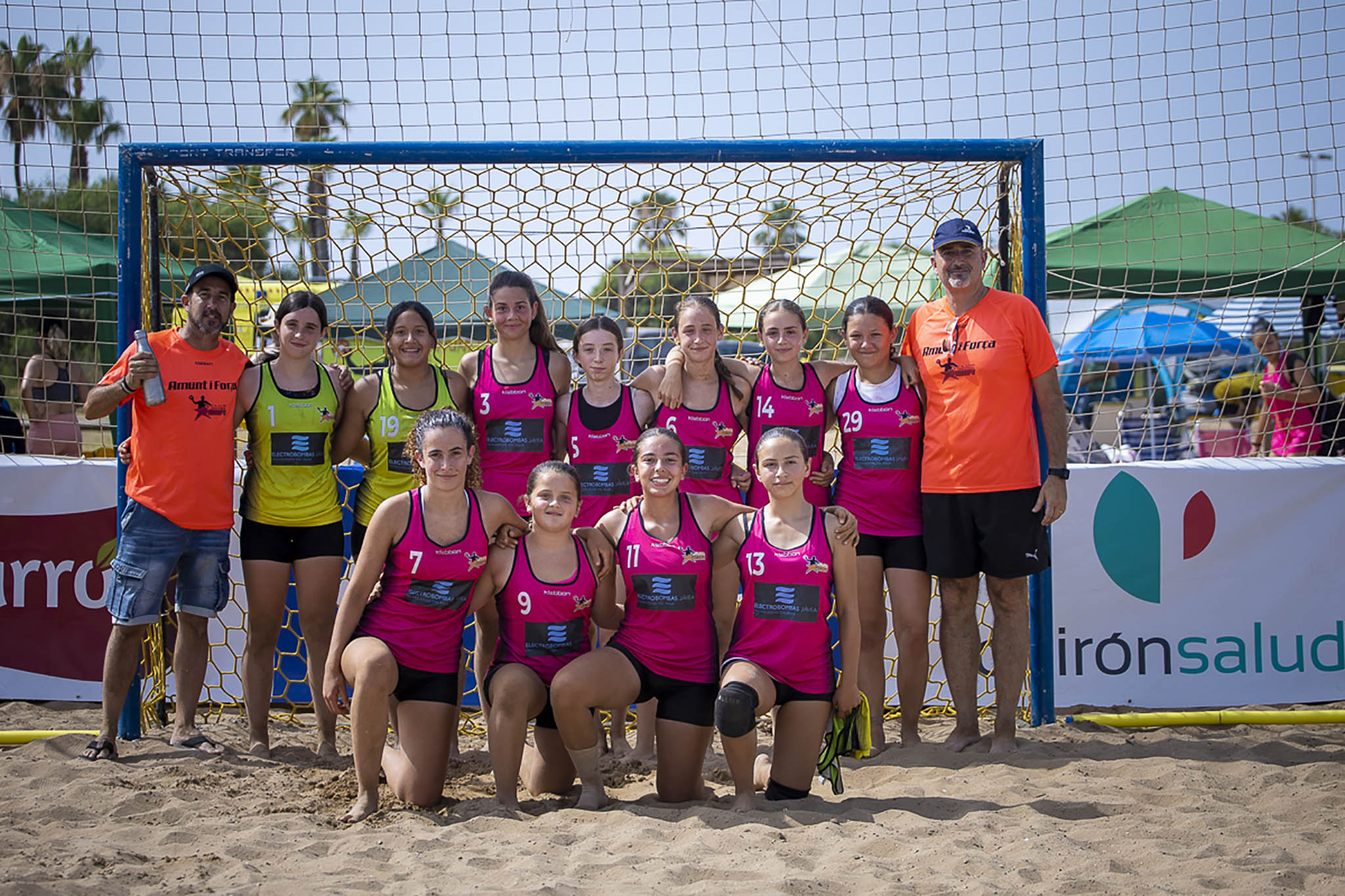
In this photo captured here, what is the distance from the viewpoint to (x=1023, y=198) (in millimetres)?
4602

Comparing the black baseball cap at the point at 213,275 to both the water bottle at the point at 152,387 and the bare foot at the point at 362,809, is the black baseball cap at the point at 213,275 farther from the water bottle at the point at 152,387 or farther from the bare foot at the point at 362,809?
the bare foot at the point at 362,809

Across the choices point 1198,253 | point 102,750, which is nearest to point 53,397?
point 102,750

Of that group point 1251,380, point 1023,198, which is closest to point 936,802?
point 1023,198

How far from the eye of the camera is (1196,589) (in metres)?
5.22

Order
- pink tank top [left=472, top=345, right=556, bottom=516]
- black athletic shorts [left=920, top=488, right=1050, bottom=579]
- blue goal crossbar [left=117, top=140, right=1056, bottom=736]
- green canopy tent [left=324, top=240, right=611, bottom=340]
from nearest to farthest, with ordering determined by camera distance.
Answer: black athletic shorts [left=920, top=488, right=1050, bottom=579]
pink tank top [left=472, top=345, right=556, bottom=516]
blue goal crossbar [left=117, top=140, right=1056, bottom=736]
green canopy tent [left=324, top=240, right=611, bottom=340]

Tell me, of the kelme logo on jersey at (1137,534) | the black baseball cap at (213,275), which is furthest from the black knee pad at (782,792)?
the black baseball cap at (213,275)

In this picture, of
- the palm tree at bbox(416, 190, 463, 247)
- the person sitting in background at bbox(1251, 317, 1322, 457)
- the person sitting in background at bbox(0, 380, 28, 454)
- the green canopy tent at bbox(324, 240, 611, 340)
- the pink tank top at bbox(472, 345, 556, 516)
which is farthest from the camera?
the person sitting in background at bbox(0, 380, 28, 454)

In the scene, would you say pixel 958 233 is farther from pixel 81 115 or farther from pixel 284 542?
pixel 81 115

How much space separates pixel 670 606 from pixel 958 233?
6.30ft

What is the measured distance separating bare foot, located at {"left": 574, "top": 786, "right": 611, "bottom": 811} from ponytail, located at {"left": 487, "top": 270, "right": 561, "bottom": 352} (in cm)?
184

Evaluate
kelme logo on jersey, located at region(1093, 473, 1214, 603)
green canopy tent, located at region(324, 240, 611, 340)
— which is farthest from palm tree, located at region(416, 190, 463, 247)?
kelme logo on jersey, located at region(1093, 473, 1214, 603)

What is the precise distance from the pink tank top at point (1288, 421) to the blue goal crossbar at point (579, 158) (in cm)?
262

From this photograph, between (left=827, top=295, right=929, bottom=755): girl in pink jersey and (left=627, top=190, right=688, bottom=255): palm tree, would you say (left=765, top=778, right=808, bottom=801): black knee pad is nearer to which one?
(left=827, top=295, right=929, bottom=755): girl in pink jersey

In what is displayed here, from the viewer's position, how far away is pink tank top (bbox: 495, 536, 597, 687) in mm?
3580
